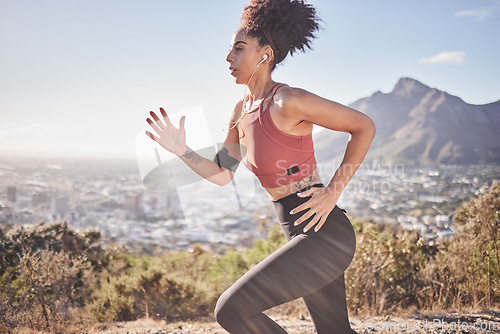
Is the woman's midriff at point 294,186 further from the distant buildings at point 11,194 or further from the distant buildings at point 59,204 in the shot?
the distant buildings at point 11,194

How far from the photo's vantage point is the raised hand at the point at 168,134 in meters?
1.61

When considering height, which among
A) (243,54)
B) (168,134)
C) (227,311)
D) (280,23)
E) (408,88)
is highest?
(408,88)

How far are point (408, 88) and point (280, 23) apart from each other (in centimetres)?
1922

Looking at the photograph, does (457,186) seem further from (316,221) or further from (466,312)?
(316,221)

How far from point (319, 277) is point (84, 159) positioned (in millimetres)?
21251

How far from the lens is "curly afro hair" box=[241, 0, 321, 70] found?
169cm

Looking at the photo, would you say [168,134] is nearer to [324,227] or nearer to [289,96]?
[289,96]

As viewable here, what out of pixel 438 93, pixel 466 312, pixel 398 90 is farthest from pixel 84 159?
pixel 466 312

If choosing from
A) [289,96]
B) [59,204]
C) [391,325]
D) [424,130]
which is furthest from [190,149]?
[424,130]

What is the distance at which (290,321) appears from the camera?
4.73 m

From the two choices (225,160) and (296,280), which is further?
(225,160)

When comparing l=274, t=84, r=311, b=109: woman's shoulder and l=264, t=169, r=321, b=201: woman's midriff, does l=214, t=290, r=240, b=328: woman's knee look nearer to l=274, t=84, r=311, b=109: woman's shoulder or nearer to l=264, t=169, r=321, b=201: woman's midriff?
l=264, t=169, r=321, b=201: woman's midriff

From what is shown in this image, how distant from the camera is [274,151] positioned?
1516 mm

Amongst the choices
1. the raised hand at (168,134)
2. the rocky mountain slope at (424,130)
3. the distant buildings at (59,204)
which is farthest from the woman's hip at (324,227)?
the distant buildings at (59,204)
